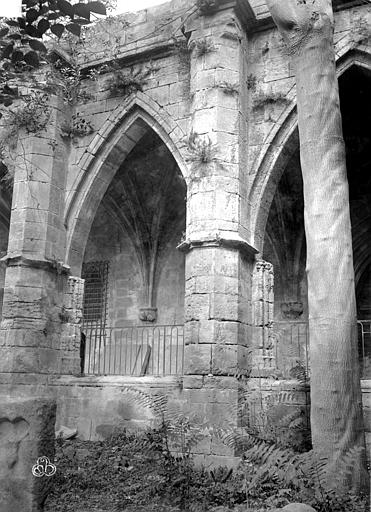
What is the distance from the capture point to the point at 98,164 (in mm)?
8930

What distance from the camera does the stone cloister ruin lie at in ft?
23.2

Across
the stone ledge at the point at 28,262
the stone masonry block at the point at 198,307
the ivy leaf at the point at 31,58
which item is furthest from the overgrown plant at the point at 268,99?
the ivy leaf at the point at 31,58

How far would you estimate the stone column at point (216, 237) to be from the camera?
6.79 metres

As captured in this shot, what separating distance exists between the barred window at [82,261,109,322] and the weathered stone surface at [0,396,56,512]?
27.4 feet

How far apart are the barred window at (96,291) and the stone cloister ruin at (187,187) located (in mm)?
2264

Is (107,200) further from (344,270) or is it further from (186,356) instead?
(344,270)

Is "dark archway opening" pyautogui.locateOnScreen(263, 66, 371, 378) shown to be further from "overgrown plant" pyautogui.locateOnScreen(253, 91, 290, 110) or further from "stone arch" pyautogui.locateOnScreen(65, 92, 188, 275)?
"stone arch" pyautogui.locateOnScreen(65, 92, 188, 275)

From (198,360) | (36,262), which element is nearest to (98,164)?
(36,262)

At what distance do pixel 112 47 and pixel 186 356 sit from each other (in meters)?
4.84

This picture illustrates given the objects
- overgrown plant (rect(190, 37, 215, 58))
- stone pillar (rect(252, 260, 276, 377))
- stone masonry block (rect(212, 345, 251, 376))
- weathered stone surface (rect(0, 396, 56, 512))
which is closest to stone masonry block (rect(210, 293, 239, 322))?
stone masonry block (rect(212, 345, 251, 376))

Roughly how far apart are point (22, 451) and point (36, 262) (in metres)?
4.71

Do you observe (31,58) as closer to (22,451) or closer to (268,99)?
(22,451)

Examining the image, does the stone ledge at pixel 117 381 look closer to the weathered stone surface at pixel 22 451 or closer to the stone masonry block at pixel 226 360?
the stone masonry block at pixel 226 360

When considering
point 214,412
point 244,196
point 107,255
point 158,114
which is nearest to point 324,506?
point 214,412
